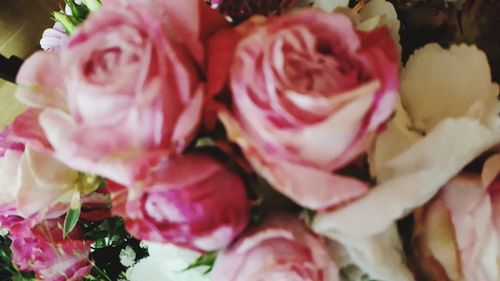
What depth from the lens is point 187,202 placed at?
0.43 m

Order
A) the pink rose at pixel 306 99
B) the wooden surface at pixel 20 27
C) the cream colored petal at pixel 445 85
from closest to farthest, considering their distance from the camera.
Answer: the pink rose at pixel 306 99 → the cream colored petal at pixel 445 85 → the wooden surface at pixel 20 27

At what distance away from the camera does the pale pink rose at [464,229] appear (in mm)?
479

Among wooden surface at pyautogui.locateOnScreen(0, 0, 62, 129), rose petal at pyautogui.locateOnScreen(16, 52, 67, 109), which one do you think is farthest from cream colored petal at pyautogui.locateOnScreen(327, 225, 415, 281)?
wooden surface at pyautogui.locateOnScreen(0, 0, 62, 129)

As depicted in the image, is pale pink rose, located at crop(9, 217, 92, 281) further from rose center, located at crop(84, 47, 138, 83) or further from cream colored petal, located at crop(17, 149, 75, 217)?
rose center, located at crop(84, 47, 138, 83)

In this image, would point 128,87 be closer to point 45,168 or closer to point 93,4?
point 45,168

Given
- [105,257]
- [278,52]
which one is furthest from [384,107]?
[105,257]

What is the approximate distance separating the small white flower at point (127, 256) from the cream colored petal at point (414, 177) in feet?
0.97

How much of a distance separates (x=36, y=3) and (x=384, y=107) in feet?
3.84

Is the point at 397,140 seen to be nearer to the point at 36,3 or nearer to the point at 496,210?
the point at 496,210

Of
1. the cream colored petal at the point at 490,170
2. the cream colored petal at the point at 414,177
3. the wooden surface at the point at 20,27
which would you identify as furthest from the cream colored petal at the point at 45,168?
the wooden surface at the point at 20,27

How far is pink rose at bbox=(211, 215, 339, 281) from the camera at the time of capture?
46 cm

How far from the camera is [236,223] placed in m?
0.45

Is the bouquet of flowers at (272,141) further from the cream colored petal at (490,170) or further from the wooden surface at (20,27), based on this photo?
the wooden surface at (20,27)

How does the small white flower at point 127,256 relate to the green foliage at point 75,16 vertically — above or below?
below
